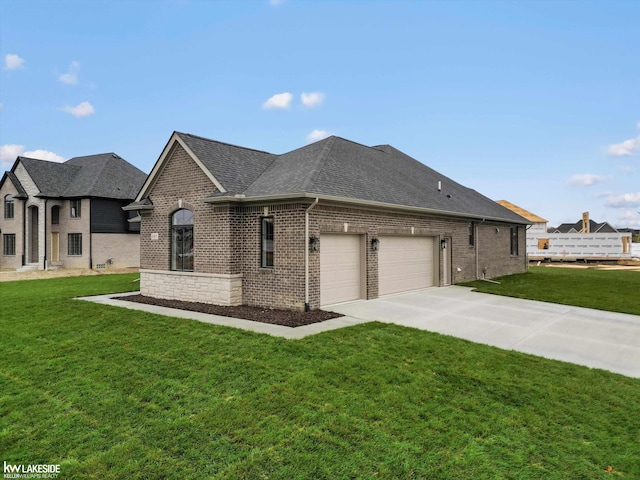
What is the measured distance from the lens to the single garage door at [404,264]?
14.2m

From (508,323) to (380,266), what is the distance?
16.1 feet

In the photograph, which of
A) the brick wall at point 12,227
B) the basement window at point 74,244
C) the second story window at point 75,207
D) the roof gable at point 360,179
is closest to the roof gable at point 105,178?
the second story window at point 75,207

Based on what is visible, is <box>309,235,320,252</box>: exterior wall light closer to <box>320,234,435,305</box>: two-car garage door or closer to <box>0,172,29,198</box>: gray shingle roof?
<box>320,234,435,305</box>: two-car garage door

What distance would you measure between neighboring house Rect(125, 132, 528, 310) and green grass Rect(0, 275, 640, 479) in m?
3.64

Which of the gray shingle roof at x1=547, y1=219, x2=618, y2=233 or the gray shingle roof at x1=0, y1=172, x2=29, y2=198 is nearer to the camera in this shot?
the gray shingle roof at x1=0, y1=172, x2=29, y2=198

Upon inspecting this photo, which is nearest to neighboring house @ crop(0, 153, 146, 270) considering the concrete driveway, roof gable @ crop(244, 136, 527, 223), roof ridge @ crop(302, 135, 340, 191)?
roof gable @ crop(244, 136, 527, 223)

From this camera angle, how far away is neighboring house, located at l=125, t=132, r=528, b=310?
11344 millimetres

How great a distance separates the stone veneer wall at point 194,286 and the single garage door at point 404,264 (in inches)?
212

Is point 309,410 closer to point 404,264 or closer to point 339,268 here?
point 339,268

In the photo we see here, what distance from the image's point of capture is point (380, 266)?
45.9 feet

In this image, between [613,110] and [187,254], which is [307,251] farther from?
[613,110]

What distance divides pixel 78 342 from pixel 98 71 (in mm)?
18191

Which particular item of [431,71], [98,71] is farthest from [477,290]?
[98,71]

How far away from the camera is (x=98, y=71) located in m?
20.6
